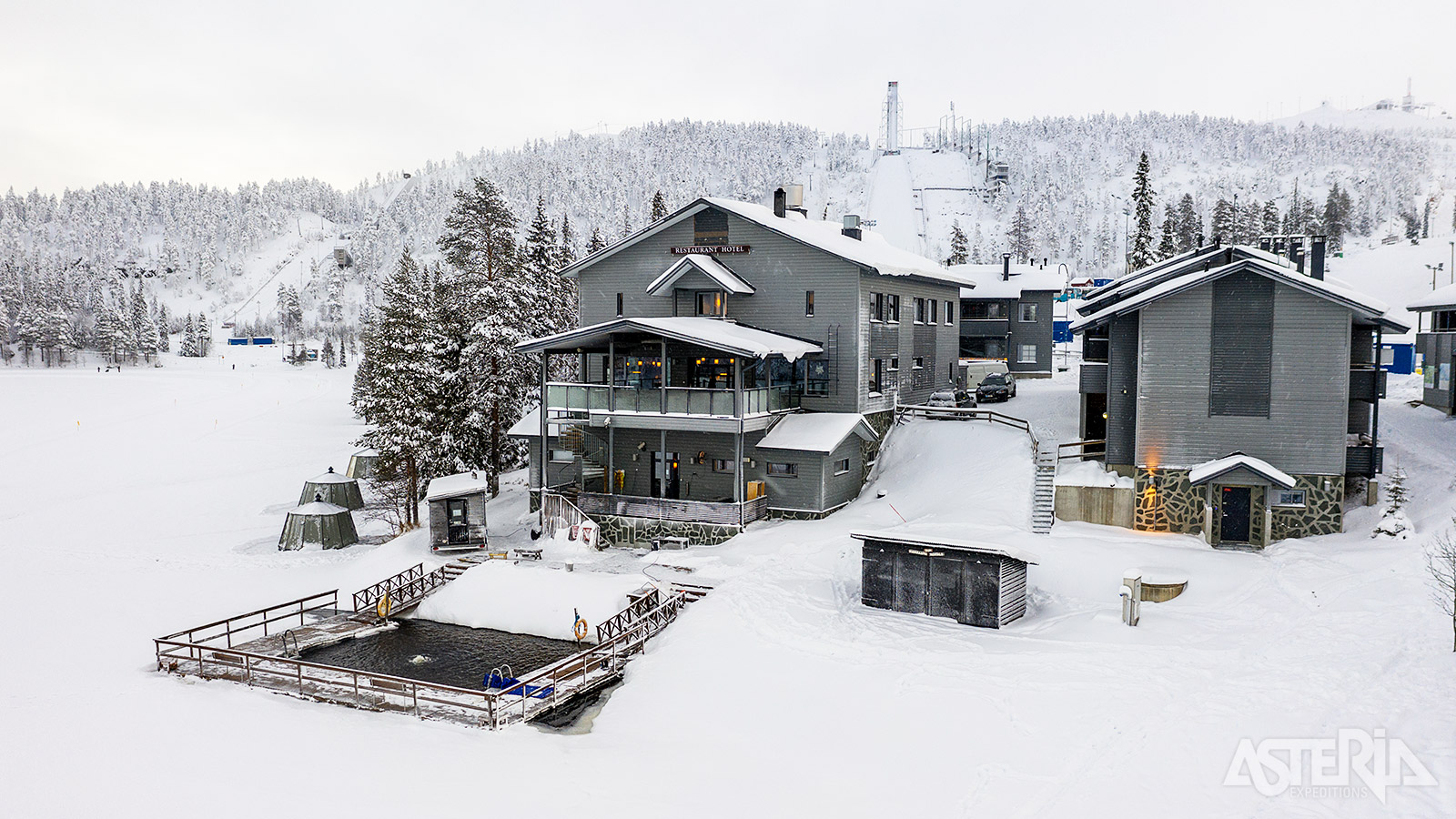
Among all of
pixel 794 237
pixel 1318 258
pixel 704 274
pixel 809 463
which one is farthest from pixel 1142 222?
pixel 809 463

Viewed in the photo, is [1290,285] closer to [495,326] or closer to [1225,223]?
[495,326]

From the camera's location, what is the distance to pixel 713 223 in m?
34.0

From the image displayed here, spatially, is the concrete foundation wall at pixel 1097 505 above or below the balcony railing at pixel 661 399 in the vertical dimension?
below

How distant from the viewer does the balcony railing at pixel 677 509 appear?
28.7m

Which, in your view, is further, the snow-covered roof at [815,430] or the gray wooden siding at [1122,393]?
the snow-covered roof at [815,430]

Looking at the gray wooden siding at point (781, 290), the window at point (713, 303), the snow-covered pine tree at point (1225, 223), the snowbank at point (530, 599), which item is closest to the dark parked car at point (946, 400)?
the gray wooden siding at point (781, 290)

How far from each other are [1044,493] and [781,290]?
12.3 m

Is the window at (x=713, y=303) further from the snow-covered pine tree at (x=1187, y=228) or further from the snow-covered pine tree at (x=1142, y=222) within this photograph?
the snow-covered pine tree at (x=1187, y=228)

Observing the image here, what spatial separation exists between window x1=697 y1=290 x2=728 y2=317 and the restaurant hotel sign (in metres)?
1.65

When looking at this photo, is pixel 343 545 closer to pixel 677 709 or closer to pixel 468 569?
pixel 468 569

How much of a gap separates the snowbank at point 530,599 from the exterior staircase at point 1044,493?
1219 cm

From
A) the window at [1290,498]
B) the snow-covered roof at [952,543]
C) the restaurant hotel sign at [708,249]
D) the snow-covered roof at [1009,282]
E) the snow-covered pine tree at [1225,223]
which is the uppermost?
the snow-covered pine tree at [1225,223]

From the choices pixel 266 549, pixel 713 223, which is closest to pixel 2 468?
pixel 266 549

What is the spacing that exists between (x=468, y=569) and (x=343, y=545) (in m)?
12.5
